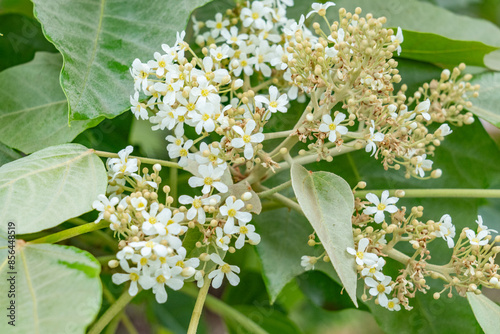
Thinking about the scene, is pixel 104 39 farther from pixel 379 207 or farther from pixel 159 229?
pixel 379 207

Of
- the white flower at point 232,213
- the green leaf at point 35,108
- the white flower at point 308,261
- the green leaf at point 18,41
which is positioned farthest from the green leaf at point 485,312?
the green leaf at point 18,41

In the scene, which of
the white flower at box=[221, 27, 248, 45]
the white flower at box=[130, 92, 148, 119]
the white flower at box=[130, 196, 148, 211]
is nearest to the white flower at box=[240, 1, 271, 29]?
the white flower at box=[221, 27, 248, 45]

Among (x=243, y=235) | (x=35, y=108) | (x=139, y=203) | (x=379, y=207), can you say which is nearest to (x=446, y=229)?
(x=379, y=207)

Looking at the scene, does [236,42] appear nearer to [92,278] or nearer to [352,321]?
[92,278]

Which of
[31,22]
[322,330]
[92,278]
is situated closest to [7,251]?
[92,278]

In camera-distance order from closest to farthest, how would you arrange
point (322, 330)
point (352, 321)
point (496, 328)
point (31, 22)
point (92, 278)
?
point (92, 278) → point (496, 328) → point (31, 22) → point (322, 330) → point (352, 321)

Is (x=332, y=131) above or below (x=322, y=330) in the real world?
above
